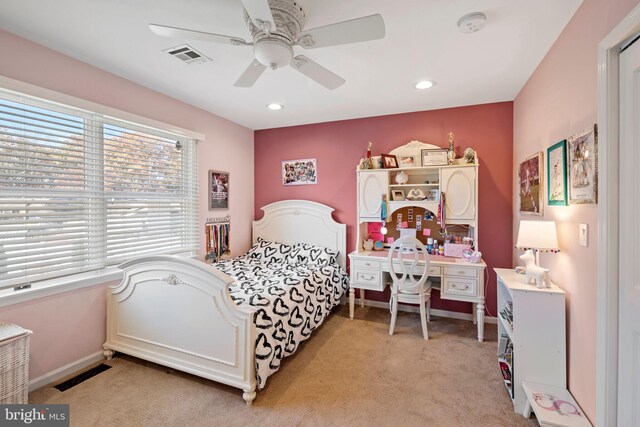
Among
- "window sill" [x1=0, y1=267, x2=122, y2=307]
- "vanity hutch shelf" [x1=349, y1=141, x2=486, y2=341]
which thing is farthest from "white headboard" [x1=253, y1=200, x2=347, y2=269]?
"window sill" [x1=0, y1=267, x2=122, y2=307]

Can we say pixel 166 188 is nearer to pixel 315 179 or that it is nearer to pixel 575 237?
pixel 315 179

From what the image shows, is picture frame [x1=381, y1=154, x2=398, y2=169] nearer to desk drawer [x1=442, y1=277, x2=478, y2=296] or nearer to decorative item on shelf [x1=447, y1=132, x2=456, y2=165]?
decorative item on shelf [x1=447, y1=132, x2=456, y2=165]

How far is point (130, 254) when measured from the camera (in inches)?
104

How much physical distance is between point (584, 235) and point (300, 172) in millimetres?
3061

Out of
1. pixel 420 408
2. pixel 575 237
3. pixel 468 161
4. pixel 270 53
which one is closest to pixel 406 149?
pixel 468 161

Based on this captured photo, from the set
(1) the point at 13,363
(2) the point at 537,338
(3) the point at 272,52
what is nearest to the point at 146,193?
(1) the point at 13,363

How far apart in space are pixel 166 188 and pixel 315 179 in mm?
1800

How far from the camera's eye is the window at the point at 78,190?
1933mm

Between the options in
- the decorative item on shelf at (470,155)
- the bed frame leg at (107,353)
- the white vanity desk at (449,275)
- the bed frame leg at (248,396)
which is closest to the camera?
the bed frame leg at (248,396)

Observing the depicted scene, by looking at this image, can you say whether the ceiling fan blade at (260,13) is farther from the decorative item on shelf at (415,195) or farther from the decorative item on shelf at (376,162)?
the decorative item on shelf at (415,195)

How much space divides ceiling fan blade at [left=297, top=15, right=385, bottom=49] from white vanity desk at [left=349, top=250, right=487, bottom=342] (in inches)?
85.2

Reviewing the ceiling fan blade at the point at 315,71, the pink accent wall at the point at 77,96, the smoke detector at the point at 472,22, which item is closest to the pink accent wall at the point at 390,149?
the pink accent wall at the point at 77,96

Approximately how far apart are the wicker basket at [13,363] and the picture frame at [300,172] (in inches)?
116

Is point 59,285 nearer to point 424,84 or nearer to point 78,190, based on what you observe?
point 78,190
